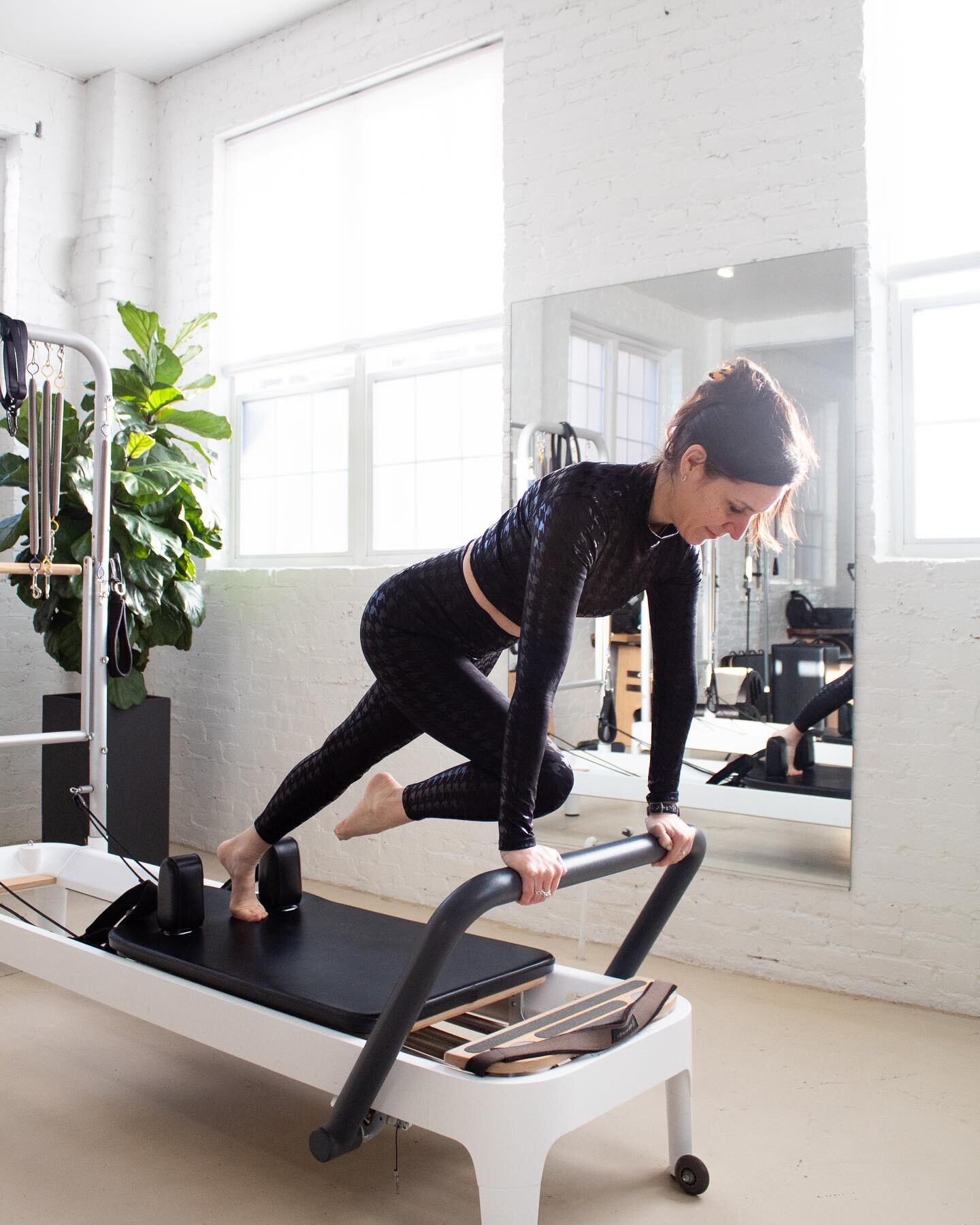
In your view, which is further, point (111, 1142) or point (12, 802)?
point (12, 802)

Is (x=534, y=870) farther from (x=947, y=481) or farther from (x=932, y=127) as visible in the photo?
(x=932, y=127)

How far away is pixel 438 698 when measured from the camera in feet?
7.16

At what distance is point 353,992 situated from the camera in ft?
6.87

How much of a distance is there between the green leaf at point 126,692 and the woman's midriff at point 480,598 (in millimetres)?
2657

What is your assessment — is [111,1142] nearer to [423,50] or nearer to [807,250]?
[807,250]

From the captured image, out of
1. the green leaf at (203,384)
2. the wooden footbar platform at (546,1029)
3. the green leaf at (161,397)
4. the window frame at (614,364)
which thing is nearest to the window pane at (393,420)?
the green leaf at (203,384)

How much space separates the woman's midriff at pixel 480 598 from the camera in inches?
86.0

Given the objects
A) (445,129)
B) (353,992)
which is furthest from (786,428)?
(445,129)

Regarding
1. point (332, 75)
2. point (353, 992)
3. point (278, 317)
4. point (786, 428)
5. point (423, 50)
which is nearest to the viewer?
point (786, 428)

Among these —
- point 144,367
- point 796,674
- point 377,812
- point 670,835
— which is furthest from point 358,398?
point 670,835

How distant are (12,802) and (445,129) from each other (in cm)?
353

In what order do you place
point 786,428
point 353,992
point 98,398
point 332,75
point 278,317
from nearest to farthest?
point 786,428, point 353,992, point 98,398, point 332,75, point 278,317

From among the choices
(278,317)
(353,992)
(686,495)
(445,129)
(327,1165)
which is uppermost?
(445,129)

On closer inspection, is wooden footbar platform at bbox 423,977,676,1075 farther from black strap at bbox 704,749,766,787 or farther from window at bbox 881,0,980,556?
window at bbox 881,0,980,556
